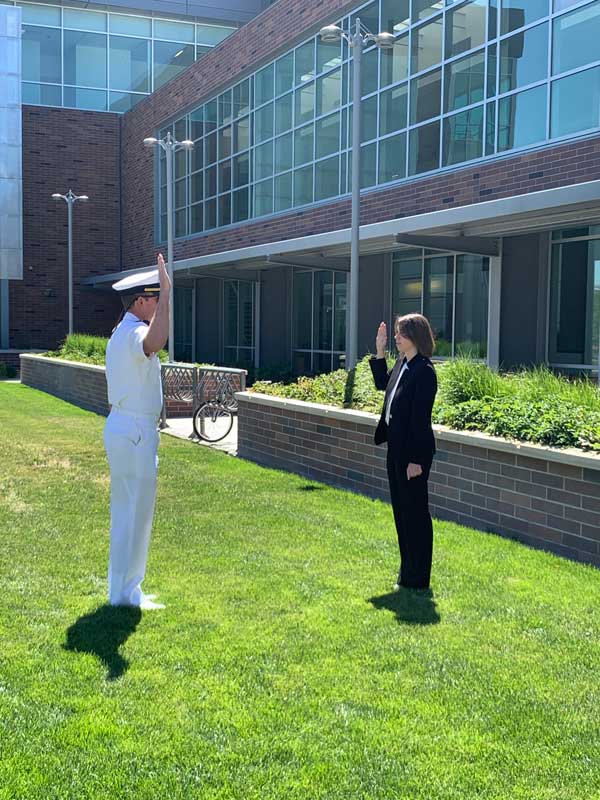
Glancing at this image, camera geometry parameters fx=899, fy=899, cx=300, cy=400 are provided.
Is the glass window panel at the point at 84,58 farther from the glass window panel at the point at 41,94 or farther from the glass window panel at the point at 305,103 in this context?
the glass window panel at the point at 305,103

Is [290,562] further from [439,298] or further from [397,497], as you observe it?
Answer: [439,298]

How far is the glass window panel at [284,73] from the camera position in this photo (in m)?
23.1

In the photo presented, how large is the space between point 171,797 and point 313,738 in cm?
69

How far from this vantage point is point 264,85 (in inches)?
965

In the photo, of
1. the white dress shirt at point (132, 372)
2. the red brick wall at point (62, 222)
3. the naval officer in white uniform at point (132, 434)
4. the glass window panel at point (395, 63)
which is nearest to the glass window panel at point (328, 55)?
the glass window panel at point (395, 63)

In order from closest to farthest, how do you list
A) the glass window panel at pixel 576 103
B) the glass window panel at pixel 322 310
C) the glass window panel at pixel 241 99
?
the glass window panel at pixel 576 103, the glass window panel at pixel 322 310, the glass window panel at pixel 241 99

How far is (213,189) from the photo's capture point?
92.0 feet

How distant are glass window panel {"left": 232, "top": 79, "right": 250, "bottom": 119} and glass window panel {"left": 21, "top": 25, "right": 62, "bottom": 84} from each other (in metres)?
11.9

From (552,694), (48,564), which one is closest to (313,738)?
(552,694)

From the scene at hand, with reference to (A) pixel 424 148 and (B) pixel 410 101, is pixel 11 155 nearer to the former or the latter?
(B) pixel 410 101

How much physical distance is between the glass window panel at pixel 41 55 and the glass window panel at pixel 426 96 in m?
21.6

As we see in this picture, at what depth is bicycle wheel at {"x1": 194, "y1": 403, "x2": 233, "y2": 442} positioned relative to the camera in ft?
44.5

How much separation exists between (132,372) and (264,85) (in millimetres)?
21229

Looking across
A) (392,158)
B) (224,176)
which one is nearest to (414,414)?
(392,158)
